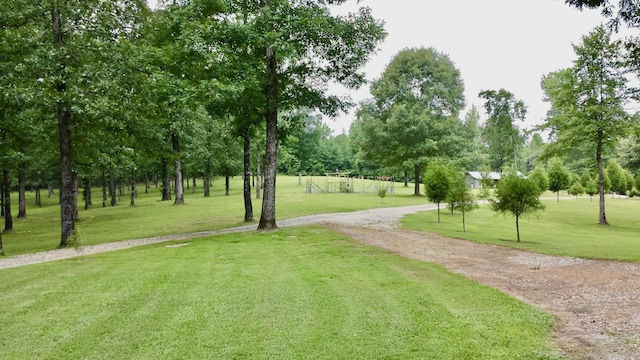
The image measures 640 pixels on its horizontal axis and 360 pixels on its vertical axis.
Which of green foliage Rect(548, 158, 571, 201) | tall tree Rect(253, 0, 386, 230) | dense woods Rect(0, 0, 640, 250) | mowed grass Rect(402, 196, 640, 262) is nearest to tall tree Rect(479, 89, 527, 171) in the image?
green foliage Rect(548, 158, 571, 201)

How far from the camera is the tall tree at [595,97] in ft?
86.3

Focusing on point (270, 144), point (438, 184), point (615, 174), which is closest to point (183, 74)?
point (270, 144)

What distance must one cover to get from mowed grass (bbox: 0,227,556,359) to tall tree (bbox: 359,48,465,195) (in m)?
35.1

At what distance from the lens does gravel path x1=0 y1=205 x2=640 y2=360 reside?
5746 mm

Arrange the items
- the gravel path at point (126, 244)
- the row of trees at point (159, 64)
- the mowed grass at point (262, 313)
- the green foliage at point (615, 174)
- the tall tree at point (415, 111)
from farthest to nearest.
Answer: the green foliage at point (615, 174) → the tall tree at point (415, 111) → the row of trees at point (159, 64) → the gravel path at point (126, 244) → the mowed grass at point (262, 313)

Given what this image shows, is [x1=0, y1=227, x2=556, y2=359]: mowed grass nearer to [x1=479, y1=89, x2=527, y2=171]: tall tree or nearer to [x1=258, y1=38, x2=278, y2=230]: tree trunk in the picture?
[x1=258, y1=38, x2=278, y2=230]: tree trunk

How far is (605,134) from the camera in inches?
Answer: 1069

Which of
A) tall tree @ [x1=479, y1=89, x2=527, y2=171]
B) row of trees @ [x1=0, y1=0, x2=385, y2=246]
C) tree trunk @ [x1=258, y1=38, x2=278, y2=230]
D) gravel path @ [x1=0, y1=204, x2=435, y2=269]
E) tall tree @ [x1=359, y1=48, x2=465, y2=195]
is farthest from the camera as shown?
tall tree @ [x1=479, y1=89, x2=527, y2=171]

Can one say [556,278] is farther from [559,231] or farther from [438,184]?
[438,184]

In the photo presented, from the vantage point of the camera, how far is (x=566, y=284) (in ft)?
29.5

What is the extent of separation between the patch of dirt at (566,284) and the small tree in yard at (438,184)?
30.3 feet

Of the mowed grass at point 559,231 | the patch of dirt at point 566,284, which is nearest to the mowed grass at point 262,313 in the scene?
the patch of dirt at point 566,284

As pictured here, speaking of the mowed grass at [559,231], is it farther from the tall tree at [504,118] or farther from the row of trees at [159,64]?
the tall tree at [504,118]

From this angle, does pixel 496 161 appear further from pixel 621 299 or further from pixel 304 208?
pixel 621 299
